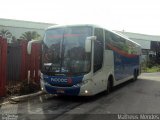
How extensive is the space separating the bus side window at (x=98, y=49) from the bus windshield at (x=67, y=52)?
56 cm

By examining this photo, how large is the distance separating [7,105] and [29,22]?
1998 inches

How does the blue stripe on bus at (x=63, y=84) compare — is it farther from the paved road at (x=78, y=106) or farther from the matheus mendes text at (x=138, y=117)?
the matheus mendes text at (x=138, y=117)

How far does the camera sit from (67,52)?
11219mm

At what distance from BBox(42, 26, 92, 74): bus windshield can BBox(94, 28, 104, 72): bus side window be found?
1.85ft

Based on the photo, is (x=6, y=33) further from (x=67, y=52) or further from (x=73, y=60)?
(x=73, y=60)

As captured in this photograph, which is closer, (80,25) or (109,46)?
(80,25)

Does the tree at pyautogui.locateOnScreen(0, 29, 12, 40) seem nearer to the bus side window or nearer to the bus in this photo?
the bus

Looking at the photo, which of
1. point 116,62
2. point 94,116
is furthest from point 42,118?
point 116,62

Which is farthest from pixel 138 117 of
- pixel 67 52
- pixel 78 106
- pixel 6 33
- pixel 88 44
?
pixel 6 33

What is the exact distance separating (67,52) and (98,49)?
4.92 feet

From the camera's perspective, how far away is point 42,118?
852cm

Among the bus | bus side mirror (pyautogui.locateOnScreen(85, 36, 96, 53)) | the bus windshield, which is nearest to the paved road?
the bus

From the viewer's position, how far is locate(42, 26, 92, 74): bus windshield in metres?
11.0

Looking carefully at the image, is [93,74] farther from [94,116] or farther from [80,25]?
[94,116]
